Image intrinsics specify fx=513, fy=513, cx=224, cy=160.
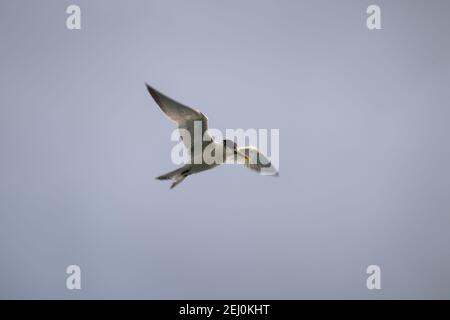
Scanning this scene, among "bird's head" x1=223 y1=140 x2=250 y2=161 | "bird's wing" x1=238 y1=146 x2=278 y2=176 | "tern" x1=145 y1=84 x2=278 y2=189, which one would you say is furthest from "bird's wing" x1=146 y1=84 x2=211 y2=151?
"bird's wing" x1=238 y1=146 x2=278 y2=176

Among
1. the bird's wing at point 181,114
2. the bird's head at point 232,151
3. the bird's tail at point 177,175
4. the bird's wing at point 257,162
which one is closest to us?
the bird's wing at point 181,114

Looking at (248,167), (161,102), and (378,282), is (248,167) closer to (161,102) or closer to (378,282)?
(161,102)

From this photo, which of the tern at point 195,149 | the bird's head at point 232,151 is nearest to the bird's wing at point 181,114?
the tern at point 195,149

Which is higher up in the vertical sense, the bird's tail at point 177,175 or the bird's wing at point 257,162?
the bird's wing at point 257,162

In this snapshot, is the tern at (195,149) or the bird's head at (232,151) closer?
the tern at (195,149)

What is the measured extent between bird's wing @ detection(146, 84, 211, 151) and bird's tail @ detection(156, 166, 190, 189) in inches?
12.3

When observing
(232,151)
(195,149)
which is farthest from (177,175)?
(232,151)

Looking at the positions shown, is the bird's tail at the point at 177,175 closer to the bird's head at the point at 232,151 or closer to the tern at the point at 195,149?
the tern at the point at 195,149

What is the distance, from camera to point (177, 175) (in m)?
6.72

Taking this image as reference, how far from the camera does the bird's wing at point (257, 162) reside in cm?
700

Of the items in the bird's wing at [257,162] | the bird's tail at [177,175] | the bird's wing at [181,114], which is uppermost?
the bird's wing at [181,114]
